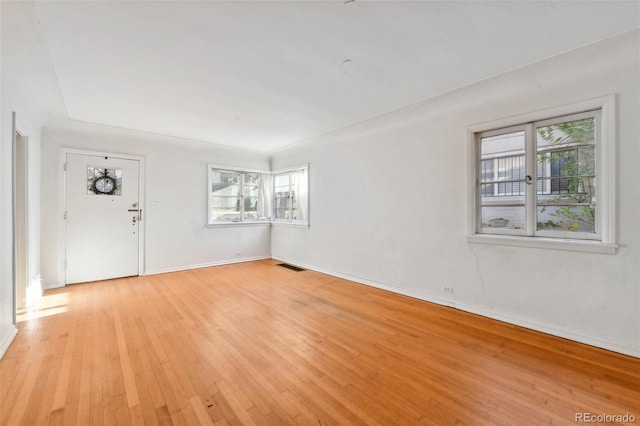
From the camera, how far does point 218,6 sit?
70.9 inches

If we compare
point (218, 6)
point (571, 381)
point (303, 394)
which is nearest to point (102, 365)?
point (303, 394)

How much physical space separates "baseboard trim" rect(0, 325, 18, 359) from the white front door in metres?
2.06

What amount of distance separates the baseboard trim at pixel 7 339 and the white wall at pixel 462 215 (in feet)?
13.0

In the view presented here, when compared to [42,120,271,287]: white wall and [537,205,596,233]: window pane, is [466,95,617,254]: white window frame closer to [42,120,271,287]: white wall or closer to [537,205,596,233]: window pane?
[537,205,596,233]: window pane

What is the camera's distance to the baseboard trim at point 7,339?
221 centimetres

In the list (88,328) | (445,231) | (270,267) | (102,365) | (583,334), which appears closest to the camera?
(102,365)

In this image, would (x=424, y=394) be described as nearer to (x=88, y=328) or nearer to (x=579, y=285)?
(x=579, y=285)

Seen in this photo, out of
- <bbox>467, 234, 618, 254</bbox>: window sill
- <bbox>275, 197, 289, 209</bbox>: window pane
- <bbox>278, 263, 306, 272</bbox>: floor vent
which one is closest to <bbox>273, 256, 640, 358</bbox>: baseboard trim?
<bbox>467, 234, 618, 254</bbox>: window sill

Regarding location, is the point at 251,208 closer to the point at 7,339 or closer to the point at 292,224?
the point at 292,224

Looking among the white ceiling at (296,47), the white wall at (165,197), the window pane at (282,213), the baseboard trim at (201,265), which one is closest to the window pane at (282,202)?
the window pane at (282,213)

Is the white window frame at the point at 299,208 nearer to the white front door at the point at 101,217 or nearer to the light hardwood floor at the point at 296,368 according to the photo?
the light hardwood floor at the point at 296,368

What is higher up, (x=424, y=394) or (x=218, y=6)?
(x=218, y=6)

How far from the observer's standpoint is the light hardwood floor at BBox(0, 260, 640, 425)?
160cm

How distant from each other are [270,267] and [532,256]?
432 centimetres
